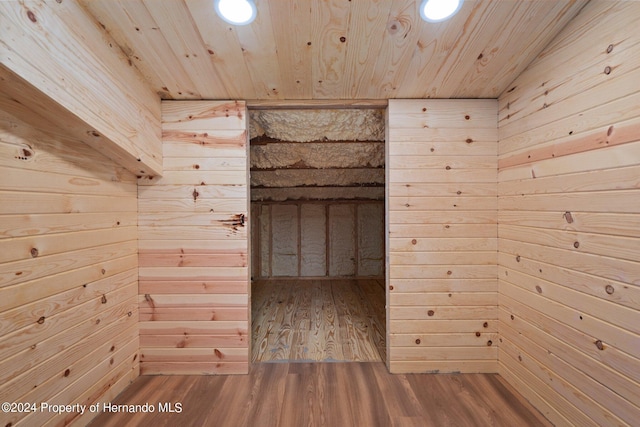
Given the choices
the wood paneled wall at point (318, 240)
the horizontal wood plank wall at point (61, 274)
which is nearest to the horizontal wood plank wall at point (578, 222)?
the horizontal wood plank wall at point (61, 274)

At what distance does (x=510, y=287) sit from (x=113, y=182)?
229 centimetres

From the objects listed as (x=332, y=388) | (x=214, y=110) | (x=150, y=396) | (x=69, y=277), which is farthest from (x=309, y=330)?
(x=214, y=110)

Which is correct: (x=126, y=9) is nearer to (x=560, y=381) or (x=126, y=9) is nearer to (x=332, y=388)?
(x=332, y=388)

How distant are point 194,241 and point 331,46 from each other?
131 centimetres

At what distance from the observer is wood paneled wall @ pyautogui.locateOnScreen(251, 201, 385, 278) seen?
12.5 feet

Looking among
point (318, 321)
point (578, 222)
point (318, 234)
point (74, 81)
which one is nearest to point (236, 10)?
point (74, 81)

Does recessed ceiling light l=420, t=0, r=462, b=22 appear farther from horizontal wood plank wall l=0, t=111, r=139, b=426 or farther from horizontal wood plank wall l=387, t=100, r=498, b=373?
horizontal wood plank wall l=0, t=111, r=139, b=426

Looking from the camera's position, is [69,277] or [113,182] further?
[113,182]

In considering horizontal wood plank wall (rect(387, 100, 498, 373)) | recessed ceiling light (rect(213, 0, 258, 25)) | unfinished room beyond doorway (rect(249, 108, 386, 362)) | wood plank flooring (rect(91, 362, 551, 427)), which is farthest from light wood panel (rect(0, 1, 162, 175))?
horizontal wood plank wall (rect(387, 100, 498, 373))

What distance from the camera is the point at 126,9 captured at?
0.97 metres

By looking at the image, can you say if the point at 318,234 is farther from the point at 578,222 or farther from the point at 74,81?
the point at 74,81

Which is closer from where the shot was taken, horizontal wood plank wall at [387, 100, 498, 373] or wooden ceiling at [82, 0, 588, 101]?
wooden ceiling at [82, 0, 588, 101]

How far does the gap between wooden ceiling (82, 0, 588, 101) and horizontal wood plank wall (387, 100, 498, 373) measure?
19 centimetres

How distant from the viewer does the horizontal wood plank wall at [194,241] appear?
1541mm
